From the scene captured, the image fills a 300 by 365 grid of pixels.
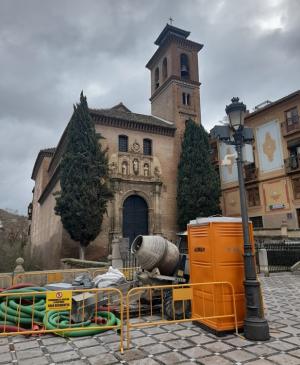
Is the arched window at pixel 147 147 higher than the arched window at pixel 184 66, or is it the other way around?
the arched window at pixel 184 66

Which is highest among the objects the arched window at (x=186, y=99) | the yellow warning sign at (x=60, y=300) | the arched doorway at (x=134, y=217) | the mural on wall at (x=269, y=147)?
the arched window at (x=186, y=99)

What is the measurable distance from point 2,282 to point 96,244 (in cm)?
1044

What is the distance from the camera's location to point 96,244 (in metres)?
20.8

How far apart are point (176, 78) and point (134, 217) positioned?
51.1 feet

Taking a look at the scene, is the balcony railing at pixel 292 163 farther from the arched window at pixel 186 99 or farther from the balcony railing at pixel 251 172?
the arched window at pixel 186 99

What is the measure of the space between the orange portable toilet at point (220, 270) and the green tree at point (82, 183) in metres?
13.8

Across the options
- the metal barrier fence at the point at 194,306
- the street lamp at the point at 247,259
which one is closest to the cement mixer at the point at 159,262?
the metal barrier fence at the point at 194,306

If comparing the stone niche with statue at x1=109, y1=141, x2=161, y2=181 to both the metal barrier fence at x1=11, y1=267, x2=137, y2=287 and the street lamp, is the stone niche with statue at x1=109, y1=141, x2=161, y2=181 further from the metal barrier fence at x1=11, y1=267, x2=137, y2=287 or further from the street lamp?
the street lamp

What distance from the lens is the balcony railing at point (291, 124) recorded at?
22672 mm

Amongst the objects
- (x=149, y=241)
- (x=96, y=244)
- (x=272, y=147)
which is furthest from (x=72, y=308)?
(x=272, y=147)

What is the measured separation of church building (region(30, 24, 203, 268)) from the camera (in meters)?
22.1

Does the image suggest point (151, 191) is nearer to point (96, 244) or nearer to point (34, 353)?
point (96, 244)

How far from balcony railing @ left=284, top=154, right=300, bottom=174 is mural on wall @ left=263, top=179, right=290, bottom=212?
3.45 feet

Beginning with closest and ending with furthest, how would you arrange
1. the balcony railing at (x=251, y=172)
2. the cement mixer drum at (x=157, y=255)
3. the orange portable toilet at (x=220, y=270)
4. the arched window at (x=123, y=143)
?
the orange portable toilet at (x=220, y=270), the cement mixer drum at (x=157, y=255), the arched window at (x=123, y=143), the balcony railing at (x=251, y=172)
